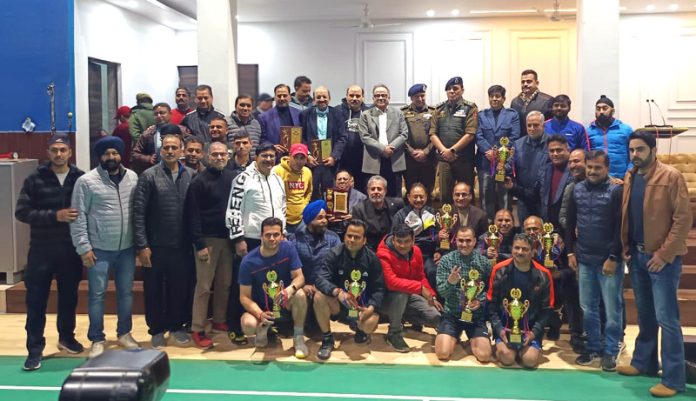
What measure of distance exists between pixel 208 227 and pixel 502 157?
2719mm

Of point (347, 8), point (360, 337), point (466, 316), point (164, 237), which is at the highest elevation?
point (347, 8)

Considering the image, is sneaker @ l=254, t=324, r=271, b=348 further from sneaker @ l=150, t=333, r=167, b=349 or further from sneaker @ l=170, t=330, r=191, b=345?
sneaker @ l=150, t=333, r=167, b=349

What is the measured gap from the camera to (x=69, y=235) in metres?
5.54

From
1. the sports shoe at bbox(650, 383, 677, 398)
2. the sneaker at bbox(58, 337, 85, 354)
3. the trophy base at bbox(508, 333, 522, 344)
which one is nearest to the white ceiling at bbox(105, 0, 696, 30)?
the sneaker at bbox(58, 337, 85, 354)

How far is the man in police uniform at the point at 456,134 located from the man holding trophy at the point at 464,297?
1.35 metres

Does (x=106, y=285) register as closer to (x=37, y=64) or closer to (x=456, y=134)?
(x=456, y=134)

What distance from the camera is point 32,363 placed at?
5.38 m

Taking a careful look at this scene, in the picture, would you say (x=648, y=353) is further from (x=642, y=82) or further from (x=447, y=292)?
(x=642, y=82)

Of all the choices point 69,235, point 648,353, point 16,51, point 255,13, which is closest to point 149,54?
point 255,13

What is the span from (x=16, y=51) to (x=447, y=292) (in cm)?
591

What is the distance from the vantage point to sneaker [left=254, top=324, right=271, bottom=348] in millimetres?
5734

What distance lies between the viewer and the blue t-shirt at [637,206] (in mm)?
4797

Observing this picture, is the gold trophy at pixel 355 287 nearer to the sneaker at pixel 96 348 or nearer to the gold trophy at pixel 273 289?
the gold trophy at pixel 273 289

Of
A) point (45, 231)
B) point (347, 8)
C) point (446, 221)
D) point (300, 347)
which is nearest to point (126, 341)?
point (45, 231)
